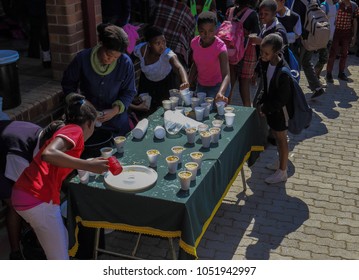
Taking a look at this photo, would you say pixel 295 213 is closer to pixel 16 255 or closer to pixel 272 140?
pixel 272 140

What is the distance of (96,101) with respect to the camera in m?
4.90

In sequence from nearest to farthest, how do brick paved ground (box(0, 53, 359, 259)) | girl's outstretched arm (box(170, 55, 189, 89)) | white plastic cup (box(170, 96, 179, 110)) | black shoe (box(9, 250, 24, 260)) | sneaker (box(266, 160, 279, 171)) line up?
black shoe (box(9, 250, 24, 260)) < brick paved ground (box(0, 53, 359, 259)) < white plastic cup (box(170, 96, 179, 110)) < girl's outstretched arm (box(170, 55, 189, 89)) < sneaker (box(266, 160, 279, 171))

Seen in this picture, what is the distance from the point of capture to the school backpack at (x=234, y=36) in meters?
6.69

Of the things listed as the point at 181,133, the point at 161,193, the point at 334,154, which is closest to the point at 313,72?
the point at 334,154

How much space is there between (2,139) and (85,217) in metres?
0.92

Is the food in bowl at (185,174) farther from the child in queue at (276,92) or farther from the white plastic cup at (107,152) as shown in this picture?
the child in queue at (276,92)

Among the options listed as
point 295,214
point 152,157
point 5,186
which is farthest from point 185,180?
point 295,214

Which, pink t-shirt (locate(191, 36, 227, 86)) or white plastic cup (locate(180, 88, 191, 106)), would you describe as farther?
pink t-shirt (locate(191, 36, 227, 86))

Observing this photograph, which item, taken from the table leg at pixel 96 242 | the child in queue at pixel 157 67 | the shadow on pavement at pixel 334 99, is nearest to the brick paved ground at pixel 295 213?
the table leg at pixel 96 242

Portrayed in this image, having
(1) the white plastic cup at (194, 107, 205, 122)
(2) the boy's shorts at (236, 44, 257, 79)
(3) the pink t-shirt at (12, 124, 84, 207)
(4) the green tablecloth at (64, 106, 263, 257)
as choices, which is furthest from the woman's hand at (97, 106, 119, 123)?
(2) the boy's shorts at (236, 44, 257, 79)

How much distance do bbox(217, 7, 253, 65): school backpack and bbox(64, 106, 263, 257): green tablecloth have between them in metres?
2.65

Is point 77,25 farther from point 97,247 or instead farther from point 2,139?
point 97,247

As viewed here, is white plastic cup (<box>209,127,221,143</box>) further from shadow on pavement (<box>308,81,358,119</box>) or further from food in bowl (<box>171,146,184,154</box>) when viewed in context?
shadow on pavement (<box>308,81,358,119</box>)

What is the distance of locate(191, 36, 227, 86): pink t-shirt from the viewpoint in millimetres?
5691
